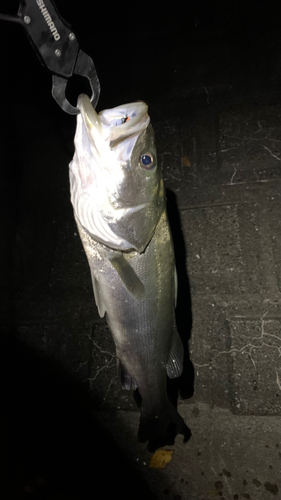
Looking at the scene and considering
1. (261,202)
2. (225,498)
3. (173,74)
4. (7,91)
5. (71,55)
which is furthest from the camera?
(7,91)

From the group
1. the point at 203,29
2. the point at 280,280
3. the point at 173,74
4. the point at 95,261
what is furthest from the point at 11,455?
the point at 203,29

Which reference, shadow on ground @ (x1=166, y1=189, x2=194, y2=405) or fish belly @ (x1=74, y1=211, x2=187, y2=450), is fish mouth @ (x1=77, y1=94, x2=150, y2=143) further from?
shadow on ground @ (x1=166, y1=189, x2=194, y2=405)

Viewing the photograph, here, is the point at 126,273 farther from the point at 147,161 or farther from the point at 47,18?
the point at 47,18

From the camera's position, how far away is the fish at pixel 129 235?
66.4 inches

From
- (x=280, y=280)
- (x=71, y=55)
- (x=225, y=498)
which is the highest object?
(x=71, y=55)

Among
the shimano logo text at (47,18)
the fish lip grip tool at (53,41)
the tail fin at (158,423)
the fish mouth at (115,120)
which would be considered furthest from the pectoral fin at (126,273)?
the shimano logo text at (47,18)

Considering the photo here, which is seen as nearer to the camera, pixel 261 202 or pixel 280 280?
pixel 280 280

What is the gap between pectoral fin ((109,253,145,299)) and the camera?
186 cm

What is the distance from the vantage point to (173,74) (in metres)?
4.08

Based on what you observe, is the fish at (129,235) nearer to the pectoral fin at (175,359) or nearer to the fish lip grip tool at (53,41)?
the pectoral fin at (175,359)

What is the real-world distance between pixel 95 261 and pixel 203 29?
4.03 meters

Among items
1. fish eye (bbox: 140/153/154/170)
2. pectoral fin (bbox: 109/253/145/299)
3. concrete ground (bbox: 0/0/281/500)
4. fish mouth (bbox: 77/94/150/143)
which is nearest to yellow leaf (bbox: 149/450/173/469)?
concrete ground (bbox: 0/0/281/500)

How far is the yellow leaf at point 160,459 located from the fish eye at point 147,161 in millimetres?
2592

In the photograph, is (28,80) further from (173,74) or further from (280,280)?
(280,280)
